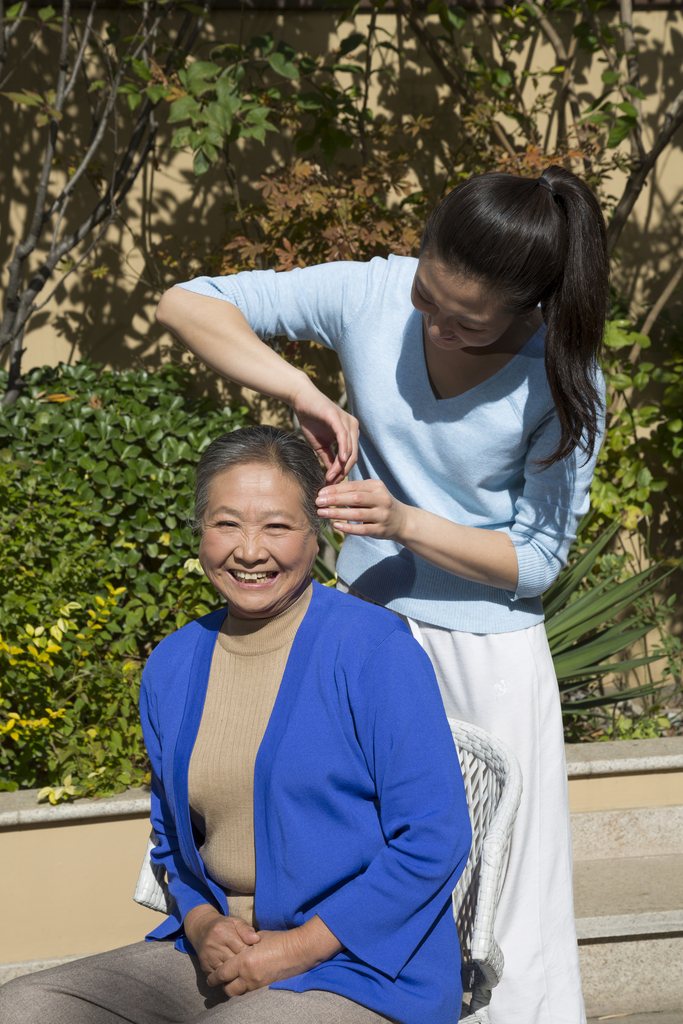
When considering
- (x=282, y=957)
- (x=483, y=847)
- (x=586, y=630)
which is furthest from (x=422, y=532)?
(x=586, y=630)

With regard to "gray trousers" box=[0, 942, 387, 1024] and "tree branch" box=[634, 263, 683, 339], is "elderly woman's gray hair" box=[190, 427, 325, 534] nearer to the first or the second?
"gray trousers" box=[0, 942, 387, 1024]

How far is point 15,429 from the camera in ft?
11.5

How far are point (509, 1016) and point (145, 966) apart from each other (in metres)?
0.83

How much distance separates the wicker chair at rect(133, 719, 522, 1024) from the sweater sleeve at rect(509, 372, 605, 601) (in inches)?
13.3

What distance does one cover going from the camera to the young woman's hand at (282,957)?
4.76 ft

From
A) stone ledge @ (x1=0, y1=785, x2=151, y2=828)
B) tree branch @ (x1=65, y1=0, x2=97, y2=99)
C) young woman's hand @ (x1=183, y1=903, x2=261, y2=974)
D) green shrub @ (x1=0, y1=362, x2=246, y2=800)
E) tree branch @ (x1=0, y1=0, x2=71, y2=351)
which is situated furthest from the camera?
tree branch @ (x1=0, y1=0, x2=71, y2=351)

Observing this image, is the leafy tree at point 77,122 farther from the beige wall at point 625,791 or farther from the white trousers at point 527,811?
the beige wall at point 625,791

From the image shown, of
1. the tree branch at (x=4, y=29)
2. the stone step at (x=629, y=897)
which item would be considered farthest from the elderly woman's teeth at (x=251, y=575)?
the tree branch at (x=4, y=29)

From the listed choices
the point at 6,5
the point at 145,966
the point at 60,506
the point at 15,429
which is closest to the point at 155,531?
the point at 60,506

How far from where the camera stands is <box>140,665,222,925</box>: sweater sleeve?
167 cm

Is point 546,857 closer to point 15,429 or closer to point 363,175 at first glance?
point 15,429

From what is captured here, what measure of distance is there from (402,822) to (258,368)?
0.91 metres

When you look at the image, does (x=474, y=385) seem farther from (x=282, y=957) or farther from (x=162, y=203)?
(x=162, y=203)

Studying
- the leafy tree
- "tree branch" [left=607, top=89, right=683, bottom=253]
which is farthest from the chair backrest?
the leafy tree
